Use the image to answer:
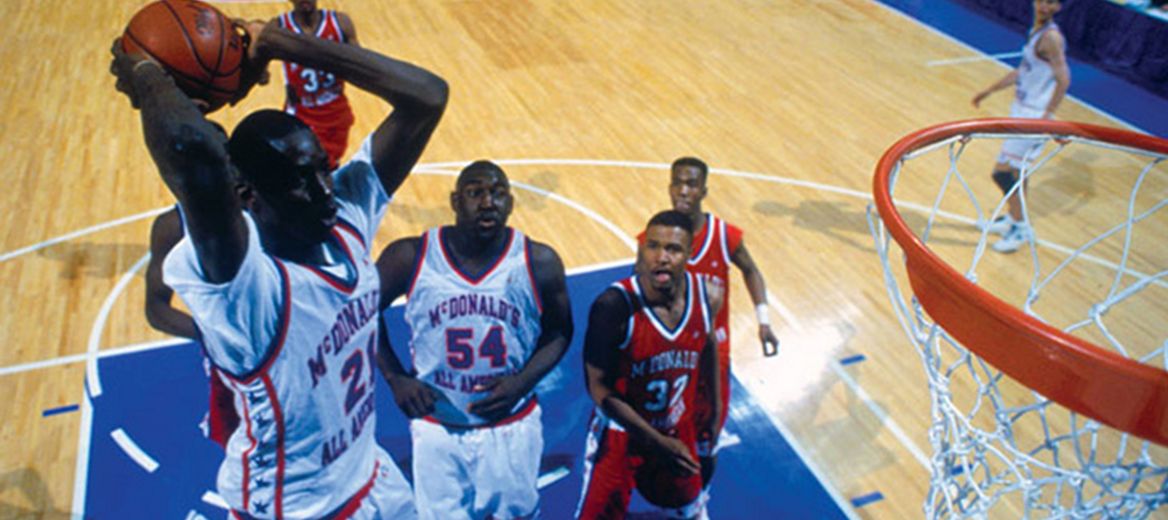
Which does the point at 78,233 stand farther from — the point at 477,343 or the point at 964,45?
the point at 964,45

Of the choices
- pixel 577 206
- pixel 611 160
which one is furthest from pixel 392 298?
pixel 611 160

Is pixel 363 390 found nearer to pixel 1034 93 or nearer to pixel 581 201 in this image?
pixel 581 201

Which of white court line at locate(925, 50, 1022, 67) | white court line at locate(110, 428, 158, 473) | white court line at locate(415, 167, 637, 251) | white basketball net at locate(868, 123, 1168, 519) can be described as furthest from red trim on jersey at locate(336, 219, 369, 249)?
white court line at locate(925, 50, 1022, 67)

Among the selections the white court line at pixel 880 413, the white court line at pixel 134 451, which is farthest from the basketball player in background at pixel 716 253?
the white court line at pixel 134 451

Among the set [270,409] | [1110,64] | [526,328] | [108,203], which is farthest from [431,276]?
[1110,64]

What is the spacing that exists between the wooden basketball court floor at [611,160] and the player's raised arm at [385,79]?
277 cm

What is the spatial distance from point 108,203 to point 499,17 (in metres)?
5.42

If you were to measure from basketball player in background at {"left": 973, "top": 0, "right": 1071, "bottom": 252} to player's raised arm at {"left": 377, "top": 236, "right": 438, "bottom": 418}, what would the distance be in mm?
4107

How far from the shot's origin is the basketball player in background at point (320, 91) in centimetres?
532

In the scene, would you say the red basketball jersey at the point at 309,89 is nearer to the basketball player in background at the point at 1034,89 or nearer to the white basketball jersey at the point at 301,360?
the white basketball jersey at the point at 301,360

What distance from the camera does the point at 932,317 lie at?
239cm

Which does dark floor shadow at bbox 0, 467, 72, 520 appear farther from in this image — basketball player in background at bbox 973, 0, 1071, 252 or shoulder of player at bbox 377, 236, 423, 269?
basketball player in background at bbox 973, 0, 1071, 252

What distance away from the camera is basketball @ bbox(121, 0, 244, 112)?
2156 mm

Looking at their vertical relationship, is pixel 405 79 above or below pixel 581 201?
above
